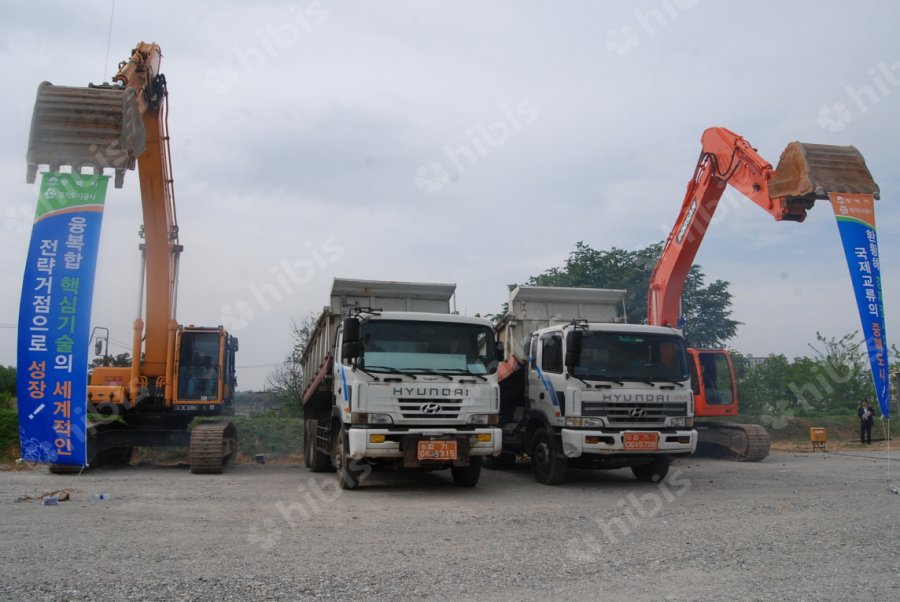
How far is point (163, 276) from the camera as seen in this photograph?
1279 centimetres

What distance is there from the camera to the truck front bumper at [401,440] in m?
9.40

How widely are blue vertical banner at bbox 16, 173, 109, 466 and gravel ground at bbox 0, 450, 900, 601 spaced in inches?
34.8

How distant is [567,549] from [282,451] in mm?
12782

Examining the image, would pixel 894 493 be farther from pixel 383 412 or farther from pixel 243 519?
pixel 243 519

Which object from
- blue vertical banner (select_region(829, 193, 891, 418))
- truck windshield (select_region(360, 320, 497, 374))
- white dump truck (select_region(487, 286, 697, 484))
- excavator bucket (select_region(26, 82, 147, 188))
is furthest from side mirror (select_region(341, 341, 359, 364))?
blue vertical banner (select_region(829, 193, 891, 418))

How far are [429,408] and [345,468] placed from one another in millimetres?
1575

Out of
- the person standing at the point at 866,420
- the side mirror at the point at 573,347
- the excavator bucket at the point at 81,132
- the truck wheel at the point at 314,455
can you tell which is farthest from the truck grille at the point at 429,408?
the person standing at the point at 866,420

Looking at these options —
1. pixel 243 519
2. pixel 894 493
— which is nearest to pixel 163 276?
pixel 243 519

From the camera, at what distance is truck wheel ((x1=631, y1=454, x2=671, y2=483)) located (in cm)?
1098

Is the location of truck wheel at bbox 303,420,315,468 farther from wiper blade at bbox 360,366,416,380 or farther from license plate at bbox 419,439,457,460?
license plate at bbox 419,439,457,460

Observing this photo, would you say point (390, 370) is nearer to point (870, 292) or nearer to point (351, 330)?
point (351, 330)

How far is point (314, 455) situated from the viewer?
13.3 m

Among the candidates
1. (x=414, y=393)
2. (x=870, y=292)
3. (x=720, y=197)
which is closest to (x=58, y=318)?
(x=414, y=393)

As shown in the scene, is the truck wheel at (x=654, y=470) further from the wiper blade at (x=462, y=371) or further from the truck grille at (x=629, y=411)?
the wiper blade at (x=462, y=371)
